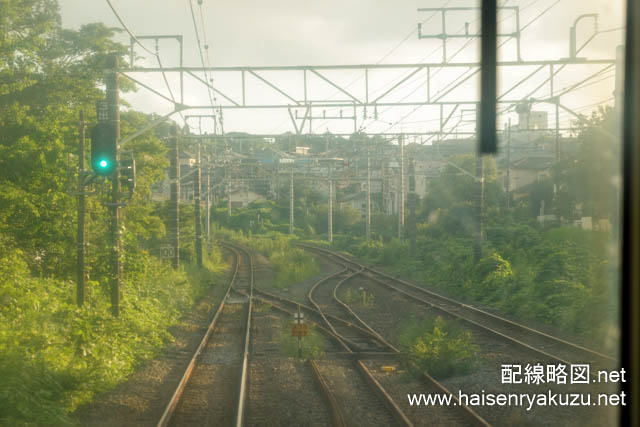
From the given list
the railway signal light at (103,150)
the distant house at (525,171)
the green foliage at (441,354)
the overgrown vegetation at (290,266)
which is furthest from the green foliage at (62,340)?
the distant house at (525,171)

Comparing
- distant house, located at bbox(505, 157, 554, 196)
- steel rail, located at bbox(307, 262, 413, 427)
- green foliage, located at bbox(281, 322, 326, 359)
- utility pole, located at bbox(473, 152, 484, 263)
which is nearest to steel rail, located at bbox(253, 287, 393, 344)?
green foliage, located at bbox(281, 322, 326, 359)

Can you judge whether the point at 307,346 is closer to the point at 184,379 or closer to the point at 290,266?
the point at 184,379

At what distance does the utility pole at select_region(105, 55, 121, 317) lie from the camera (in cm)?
1234

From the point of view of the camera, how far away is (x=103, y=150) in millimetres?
10656

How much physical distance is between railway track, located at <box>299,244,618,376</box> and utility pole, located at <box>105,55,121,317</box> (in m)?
7.89

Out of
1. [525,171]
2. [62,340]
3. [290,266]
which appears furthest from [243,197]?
[62,340]

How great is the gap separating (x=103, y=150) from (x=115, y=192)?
1.99 m

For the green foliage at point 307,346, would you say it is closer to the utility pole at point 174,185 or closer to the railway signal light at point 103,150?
the railway signal light at point 103,150

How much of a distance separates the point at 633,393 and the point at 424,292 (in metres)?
17.9

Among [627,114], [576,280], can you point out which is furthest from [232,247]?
[627,114]

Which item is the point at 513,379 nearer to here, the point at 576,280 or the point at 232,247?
the point at 576,280

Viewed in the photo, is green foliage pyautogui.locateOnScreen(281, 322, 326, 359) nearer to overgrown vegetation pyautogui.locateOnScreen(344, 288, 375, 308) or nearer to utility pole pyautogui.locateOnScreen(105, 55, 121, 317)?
utility pole pyautogui.locateOnScreen(105, 55, 121, 317)

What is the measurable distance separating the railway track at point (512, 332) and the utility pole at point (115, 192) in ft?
25.9

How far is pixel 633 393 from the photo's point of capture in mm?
2799
